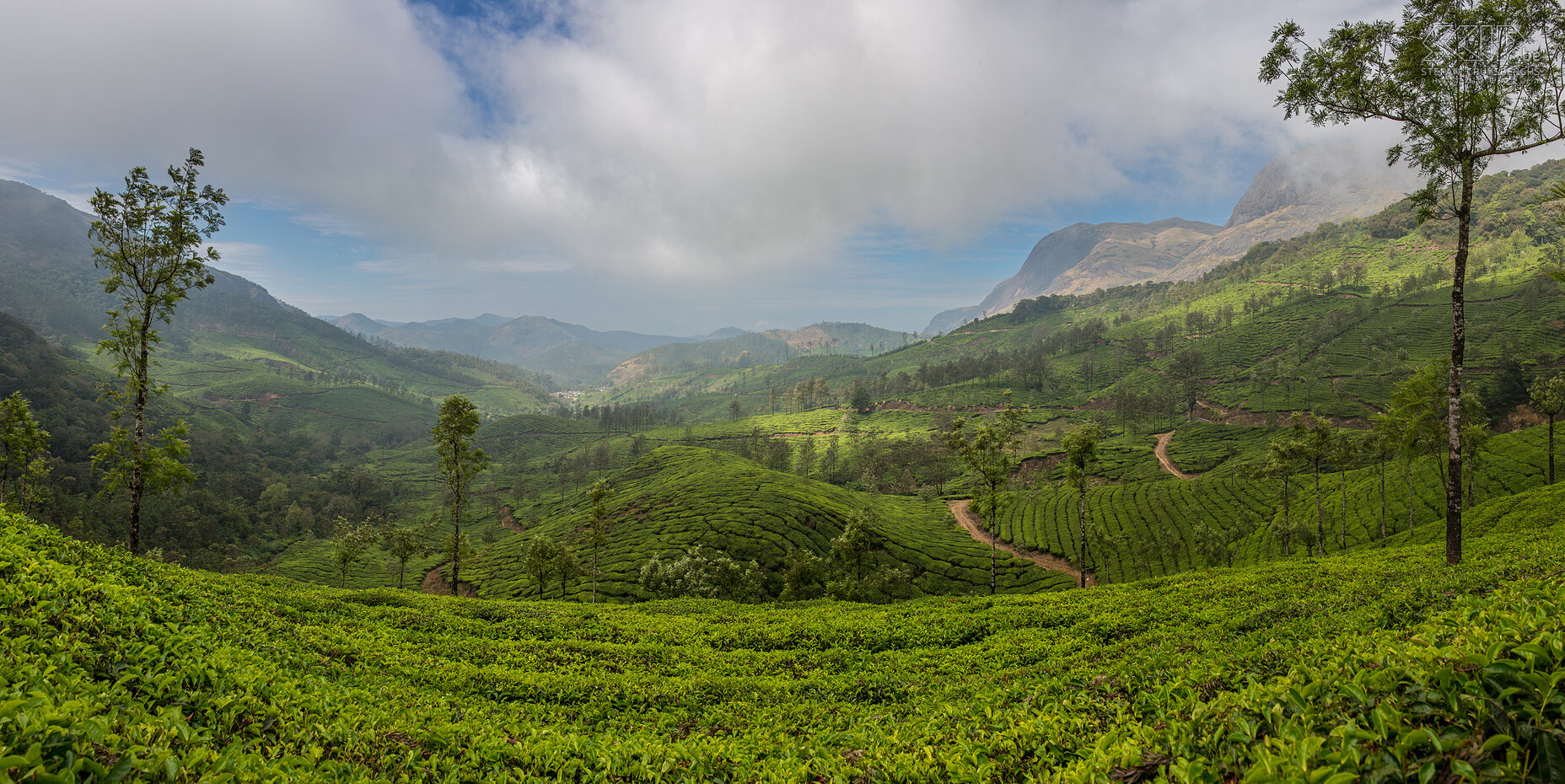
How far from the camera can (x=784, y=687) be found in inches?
467

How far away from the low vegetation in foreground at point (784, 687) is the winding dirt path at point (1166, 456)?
8794 cm

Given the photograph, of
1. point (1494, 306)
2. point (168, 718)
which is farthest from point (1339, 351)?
point (168, 718)

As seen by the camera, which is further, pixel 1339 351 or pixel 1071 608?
pixel 1339 351

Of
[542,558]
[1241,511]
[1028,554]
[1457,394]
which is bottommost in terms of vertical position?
[1028,554]

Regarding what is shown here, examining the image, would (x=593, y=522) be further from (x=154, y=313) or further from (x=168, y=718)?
(x=168, y=718)

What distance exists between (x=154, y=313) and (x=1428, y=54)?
45.9 m

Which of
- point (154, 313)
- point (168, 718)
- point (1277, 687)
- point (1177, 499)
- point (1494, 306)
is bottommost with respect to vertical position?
point (1177, 499)

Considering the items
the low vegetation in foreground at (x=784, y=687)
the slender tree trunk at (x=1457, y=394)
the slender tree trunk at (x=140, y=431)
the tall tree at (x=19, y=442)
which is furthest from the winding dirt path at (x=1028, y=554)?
the tall tree at (x=19, y=442)

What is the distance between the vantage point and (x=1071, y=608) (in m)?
17.4

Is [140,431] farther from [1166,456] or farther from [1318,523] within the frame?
[1166,456]

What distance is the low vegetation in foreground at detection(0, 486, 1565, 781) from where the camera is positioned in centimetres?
385

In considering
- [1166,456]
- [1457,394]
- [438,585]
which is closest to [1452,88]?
[1457,394]

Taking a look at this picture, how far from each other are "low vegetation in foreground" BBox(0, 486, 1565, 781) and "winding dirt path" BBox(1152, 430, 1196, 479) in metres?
87.9

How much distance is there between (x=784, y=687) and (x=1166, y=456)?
116890 mm
